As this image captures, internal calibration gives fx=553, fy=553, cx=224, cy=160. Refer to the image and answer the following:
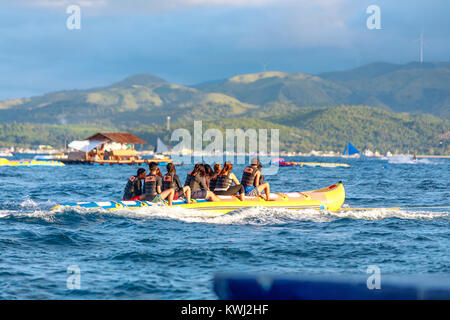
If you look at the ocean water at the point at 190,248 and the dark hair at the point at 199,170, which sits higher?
the dark hair at the point at 199,170

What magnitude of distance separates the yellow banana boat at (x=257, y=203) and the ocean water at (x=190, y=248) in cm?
26

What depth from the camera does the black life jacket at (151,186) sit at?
61.7 feet

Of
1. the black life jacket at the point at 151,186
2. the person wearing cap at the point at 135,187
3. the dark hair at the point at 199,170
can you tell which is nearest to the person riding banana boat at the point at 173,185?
the black life jacket at the point at 151,186

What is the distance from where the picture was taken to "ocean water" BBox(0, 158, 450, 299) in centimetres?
1048

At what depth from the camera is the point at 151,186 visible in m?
18.9

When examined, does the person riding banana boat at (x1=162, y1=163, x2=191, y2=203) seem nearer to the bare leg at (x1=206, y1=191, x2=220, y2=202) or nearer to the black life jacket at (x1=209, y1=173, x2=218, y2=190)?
the bare leg at (x1=206, y1=191, x2=220, y2=202)

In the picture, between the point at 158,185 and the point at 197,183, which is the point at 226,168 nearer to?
the point at 197,183

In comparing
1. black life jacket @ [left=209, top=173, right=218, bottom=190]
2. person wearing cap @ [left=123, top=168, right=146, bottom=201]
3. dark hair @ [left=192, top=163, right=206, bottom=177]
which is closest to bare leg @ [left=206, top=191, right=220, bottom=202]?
dark hair @ [left=192, top=163, right=206, bottom=177]

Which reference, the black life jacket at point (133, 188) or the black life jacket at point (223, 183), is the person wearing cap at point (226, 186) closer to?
the black life jacket at point (223, 183)

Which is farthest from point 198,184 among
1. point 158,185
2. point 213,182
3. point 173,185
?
point 158,185

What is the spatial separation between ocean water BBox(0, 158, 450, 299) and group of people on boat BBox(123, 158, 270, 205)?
0.64 meters
